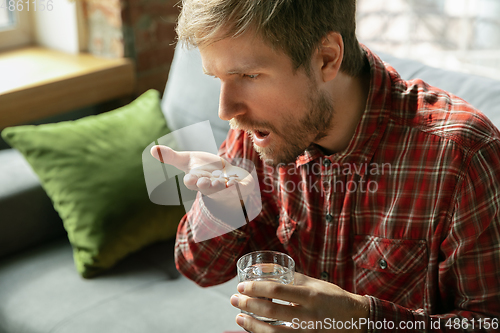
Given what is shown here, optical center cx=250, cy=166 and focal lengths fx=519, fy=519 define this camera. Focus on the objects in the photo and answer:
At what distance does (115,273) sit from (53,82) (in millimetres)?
760

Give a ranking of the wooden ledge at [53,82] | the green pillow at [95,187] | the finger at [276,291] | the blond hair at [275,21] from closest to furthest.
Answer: the finger at [276,291]
the blond hair at [275,21]
the green pillow at [95,187]
the wooden ledge at [53,82]

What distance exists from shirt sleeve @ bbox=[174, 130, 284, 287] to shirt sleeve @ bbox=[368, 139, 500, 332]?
1.15 feet

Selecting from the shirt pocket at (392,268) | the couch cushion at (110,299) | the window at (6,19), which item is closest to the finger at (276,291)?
the shirt pocket at (392,268)

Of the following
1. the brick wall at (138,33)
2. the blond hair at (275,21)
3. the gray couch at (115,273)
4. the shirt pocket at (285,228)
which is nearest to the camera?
the blond hair at (275,21)

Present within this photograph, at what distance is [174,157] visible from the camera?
0.88 m

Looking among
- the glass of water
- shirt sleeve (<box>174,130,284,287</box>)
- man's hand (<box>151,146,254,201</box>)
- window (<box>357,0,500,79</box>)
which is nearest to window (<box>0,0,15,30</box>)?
shirt sleeve (<box>174,130,284,287</box>)

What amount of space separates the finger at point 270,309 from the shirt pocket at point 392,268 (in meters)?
0.29

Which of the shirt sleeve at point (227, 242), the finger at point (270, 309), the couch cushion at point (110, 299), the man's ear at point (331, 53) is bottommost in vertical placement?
the couch cushion at point (110, 299)

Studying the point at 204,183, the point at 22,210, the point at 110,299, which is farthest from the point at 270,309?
the point at 22,210

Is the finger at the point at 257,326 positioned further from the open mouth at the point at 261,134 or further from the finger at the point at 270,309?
the open mouth at the point at 261,134

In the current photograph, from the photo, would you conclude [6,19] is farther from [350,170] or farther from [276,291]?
[276,291]

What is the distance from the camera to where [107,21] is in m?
2.04

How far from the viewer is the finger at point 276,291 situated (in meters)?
0.72

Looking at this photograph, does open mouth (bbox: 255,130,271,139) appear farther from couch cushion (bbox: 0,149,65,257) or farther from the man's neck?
couch cushion (bbox: 0,149,65,257)
